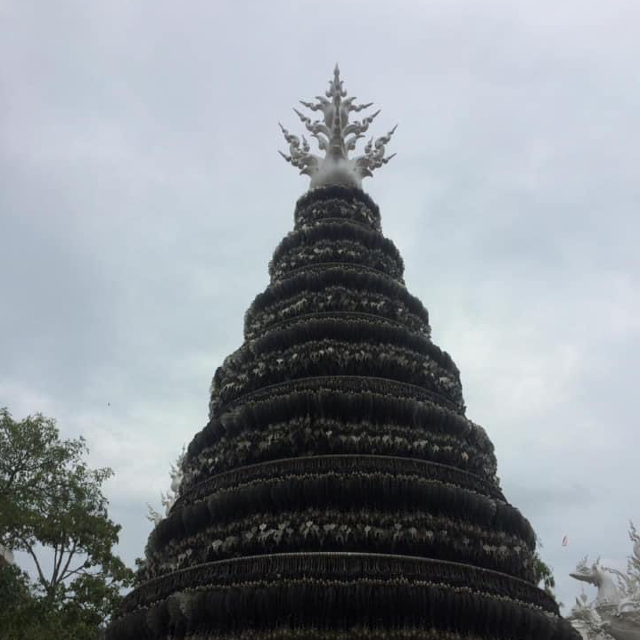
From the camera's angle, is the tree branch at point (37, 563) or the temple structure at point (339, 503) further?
the tree branch at point (37, 563)

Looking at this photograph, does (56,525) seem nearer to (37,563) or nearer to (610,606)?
(37,563)

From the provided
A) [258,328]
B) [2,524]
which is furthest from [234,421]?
[2,524]

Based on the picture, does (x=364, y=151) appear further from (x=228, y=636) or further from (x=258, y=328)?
(x=228, y=636)

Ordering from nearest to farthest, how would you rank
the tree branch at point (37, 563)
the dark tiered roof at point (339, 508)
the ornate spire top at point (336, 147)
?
the dark tiered roof at point (339, 508) < the ornate spire top at point (336, 147) < the tree branch at point (37, 563)

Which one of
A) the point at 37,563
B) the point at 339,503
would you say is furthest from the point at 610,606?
the point at 37,563

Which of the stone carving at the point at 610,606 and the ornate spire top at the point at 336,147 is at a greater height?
the ornate spire top at the point at 336,147

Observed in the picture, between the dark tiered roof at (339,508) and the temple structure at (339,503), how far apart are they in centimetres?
2

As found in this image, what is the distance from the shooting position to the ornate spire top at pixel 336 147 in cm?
1594

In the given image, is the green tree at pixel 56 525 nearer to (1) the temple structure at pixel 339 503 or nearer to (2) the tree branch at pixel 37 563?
(2) the tree branch at pixel 37 563

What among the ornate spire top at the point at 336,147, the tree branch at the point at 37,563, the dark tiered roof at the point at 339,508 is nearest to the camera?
the dark tiered roof at the point at 339,508

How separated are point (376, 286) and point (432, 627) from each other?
6331 millimetres

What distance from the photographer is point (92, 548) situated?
20781mm

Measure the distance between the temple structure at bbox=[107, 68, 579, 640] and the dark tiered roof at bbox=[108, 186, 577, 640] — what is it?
0.02m

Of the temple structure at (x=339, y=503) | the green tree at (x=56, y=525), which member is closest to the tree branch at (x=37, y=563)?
the green tree at (x=56, y=525)
